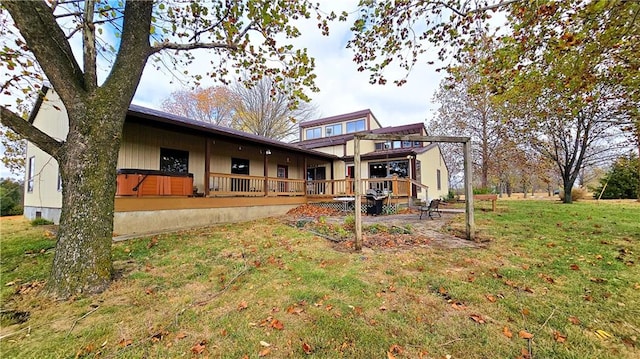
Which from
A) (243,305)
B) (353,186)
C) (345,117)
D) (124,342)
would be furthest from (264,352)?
(345,117)

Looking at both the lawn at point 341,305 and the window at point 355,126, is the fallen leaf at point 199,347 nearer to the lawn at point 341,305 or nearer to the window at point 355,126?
the lawn at point 341,305

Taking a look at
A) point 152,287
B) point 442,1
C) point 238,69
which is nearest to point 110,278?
point 152,287

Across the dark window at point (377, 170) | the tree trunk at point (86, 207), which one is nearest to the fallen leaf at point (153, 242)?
the tree trunk at point (86, 207)

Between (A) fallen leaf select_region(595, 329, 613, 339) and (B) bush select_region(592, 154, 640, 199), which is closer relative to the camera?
(A) fallen leaf select_region(595, 329, 613, 339)

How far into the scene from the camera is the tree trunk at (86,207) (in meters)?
3.51

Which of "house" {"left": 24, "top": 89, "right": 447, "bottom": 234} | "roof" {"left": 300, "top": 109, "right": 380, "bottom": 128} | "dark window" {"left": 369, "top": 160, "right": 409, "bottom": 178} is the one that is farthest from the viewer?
"roof" {"left": 300, "top": 109, "right": 380, "bottom": 128}

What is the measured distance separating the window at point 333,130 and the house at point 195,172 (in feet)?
13.0

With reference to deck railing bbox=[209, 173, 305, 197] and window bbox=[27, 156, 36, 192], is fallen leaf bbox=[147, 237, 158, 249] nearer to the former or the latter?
deck railing bbox=[209, 173, 305, 197]

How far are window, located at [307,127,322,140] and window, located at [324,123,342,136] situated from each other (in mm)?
635

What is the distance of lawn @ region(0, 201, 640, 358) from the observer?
2324mm

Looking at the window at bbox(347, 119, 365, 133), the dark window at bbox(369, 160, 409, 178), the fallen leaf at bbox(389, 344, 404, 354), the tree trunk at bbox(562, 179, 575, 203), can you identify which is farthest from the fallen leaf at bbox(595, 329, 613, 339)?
the window at bbox(347, 119, 365, 133)

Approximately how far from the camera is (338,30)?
612 centimetres

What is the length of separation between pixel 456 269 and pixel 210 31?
6.97 meters

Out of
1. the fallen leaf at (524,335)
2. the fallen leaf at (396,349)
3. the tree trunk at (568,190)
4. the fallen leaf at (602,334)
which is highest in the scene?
the tree trunk at (568,190)
